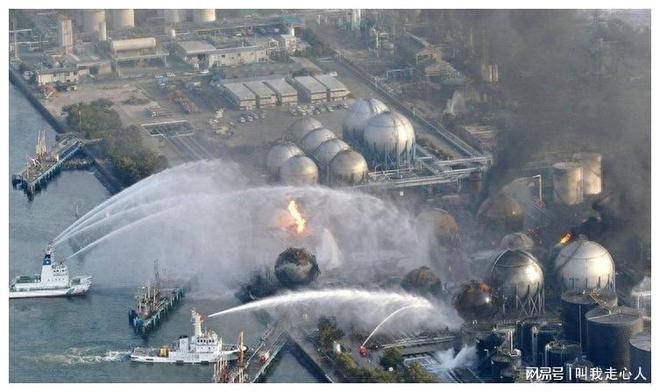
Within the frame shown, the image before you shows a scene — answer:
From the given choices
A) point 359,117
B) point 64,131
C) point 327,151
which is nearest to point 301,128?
point 359,117

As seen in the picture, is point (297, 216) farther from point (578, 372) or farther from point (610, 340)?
point (578, 372)

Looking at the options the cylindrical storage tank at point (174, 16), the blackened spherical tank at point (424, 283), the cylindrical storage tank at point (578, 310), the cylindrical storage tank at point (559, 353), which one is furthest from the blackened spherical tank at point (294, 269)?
the cylindrical storage tank at point (174, 16)

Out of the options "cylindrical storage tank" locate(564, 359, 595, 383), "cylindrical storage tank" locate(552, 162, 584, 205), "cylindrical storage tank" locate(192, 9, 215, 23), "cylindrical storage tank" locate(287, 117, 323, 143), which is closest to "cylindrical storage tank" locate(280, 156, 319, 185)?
"cylindrical storage tank" locate(287, 117, 323, 143)

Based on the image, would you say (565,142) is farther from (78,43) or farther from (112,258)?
(78,43)

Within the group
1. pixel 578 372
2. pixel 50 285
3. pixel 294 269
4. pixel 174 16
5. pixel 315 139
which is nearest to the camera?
pixel 578 372

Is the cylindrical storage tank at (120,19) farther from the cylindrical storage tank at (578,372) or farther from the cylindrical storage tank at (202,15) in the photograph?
the cylindrical storage tank at (578,372)

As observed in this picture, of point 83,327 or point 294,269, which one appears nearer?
point 83,327
